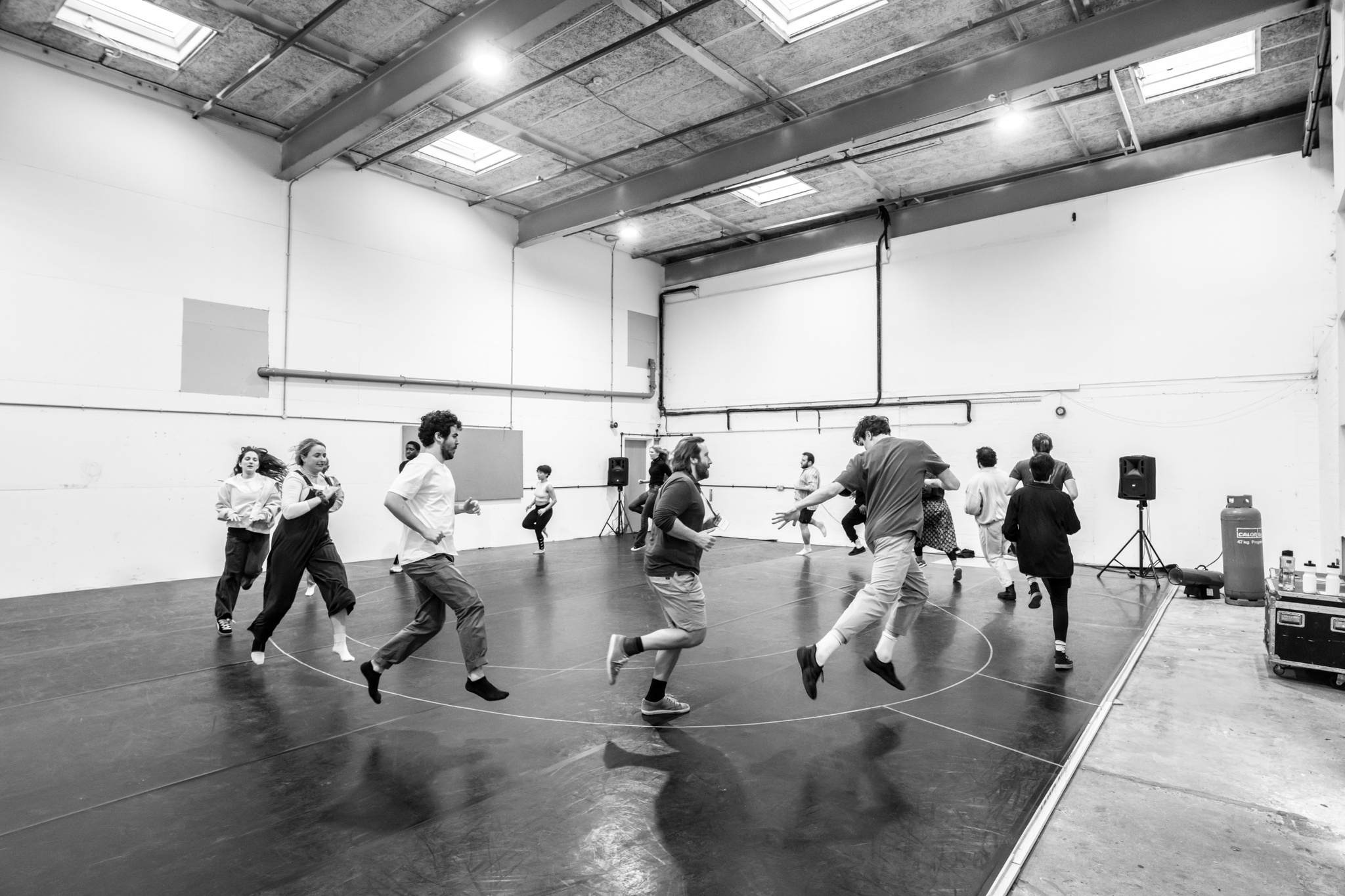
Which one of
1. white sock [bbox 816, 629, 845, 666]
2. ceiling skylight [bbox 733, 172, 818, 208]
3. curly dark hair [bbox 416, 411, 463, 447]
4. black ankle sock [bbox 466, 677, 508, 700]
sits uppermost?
ceiling skylight [bbox 733, 172, 818, 208]

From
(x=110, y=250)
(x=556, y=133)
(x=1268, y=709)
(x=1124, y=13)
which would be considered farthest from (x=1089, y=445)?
(x=110, y=250)

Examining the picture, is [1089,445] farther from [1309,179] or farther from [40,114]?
[40,114]

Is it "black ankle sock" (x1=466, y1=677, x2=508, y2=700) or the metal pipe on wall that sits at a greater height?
the metal pipe on wall

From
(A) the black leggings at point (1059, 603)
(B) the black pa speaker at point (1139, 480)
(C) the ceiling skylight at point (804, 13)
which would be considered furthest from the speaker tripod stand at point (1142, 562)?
(C) the ceiling skylight at point (804, 13)

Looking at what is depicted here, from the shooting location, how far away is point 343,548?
10.8m

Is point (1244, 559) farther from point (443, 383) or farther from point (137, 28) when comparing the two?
point (137, 28)

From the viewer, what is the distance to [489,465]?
12805 millimetres

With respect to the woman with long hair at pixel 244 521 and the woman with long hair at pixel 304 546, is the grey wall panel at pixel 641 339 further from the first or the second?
the woman with long hair at pixel 304 546

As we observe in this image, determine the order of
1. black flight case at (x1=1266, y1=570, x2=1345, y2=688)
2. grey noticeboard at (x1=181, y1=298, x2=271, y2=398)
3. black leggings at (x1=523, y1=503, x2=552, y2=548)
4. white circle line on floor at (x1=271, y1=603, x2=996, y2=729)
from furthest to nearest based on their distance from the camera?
black leggings at (x1=523, y1=503, x2=552, y2=548) < grey noticeboard at (x1=181, y1=298, x2=271, y2=398) < black flight case at (x1=1266, y1=570, x2=1345, y2=688) < white circle line on floor at (x1=271, y1=603, x2=996, y2=729)

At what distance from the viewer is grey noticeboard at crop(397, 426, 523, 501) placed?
40.7ft

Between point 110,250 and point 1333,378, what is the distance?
14.3m

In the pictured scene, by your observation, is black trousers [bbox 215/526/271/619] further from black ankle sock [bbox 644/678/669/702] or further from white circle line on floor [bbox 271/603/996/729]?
black ankle sock [bbox 644/678/669/702]

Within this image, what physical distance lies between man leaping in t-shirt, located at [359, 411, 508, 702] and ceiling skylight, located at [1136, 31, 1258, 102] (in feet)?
30.2

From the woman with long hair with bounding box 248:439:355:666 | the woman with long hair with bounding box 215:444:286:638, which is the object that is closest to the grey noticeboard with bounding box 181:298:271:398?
the woman with long hair with bounding box 215:444:286:638
